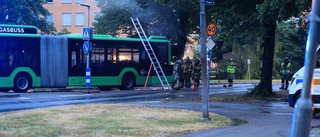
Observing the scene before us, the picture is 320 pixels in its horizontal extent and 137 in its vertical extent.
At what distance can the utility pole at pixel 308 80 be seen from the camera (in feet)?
16.0

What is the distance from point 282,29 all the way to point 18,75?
3652cm

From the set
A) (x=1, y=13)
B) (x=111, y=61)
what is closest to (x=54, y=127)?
(x=111, y=61)

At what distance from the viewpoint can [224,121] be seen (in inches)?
496

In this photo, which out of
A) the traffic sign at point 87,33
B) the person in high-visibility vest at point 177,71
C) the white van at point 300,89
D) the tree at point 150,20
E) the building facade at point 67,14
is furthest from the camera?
the building facade at point 67,14

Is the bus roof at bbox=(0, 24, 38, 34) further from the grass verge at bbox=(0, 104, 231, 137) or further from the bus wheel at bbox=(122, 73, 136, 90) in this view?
the grass verge at bbox=(0, 104, 231, 137)

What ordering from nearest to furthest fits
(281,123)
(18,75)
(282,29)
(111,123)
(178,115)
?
(111,123), (281,123), (178,115), (18,75), (282,29)

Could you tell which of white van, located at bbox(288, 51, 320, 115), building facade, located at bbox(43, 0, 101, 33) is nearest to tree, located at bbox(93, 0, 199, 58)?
white van, located at bbox(288, 51, 320, 115)

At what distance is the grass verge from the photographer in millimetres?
10102

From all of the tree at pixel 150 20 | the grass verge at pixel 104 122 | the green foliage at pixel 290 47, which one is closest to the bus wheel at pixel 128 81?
the tree at pixel 150 20

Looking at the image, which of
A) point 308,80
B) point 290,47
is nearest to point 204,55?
point 308,80

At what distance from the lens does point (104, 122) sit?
1164 centimetres

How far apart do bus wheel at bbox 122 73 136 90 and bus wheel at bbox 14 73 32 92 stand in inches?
224

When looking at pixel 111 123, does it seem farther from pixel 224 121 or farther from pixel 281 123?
pixel 281 123

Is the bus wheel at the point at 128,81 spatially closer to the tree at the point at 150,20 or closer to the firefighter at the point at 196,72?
the firefighter at the point at 196,72
